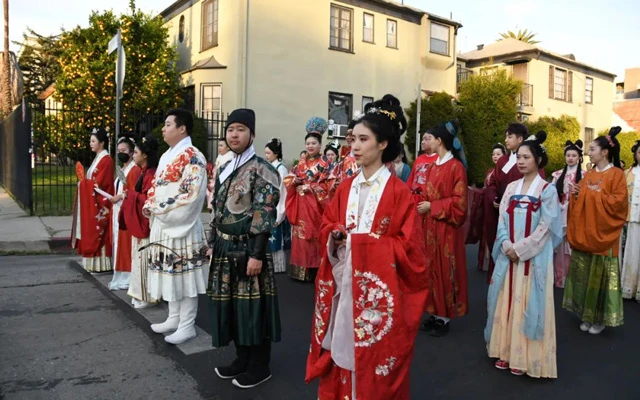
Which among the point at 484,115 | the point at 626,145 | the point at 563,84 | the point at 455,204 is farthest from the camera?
the point at 563,84

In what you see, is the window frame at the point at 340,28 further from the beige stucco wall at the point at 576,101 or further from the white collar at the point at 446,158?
the white collar at the point at 446,158

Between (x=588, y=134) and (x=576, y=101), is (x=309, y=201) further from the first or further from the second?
(x=588, y=134)

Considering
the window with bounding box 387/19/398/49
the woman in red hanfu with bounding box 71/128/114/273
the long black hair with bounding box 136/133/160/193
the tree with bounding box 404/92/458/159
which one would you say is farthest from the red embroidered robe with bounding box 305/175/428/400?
the window with bounding box 387/19/398/49

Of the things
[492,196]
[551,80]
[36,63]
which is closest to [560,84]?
[551,80]

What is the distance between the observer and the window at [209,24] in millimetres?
17266

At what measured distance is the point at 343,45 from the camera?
18656mm

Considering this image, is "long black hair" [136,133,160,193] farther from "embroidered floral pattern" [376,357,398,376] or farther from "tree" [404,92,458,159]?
"tree" [404,92,458,159]

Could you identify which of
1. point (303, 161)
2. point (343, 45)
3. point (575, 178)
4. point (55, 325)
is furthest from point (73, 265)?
point (343, 45)

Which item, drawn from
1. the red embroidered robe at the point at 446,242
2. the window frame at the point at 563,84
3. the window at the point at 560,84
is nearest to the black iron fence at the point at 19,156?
the red embroidered robe at the point at 446,242

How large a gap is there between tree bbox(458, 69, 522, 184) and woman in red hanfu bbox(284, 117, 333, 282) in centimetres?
1651

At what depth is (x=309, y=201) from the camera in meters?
6.92

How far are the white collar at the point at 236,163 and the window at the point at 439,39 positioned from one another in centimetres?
1935

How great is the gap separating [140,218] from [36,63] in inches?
1558

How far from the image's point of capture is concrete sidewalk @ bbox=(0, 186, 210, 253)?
8586 mm
